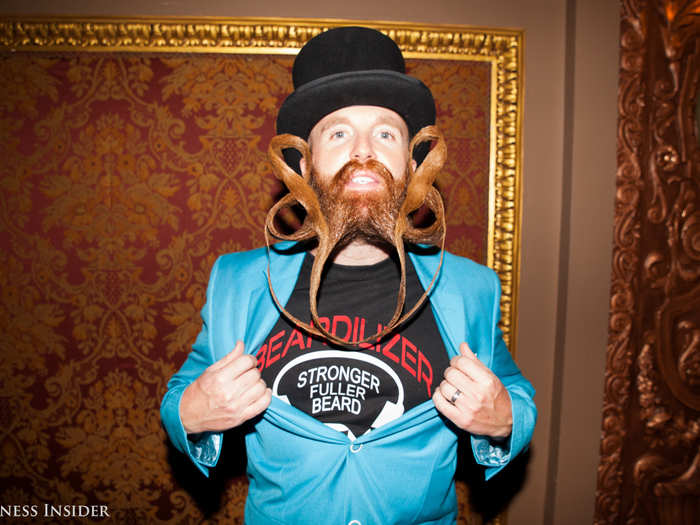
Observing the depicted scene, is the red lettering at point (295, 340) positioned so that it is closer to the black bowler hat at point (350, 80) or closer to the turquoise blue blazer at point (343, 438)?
the turquoise blue blazer at point (343, 438)

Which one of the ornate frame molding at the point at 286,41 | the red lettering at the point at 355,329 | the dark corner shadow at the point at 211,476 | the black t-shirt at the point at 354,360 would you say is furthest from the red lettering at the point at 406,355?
the dark corner shadow at the point at 211,476

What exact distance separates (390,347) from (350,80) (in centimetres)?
74

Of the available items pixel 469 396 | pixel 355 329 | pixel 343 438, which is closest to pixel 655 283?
pixel 469 396

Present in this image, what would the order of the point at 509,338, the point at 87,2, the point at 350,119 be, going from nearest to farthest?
the point at 350,119 → the point at 87,2 → the point at 509,338

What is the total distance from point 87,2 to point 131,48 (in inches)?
9.6

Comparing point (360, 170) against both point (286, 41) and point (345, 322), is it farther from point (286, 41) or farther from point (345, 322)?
point (286, 41)

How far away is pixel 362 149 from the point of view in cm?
91

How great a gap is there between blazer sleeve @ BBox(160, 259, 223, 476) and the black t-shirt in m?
0.19

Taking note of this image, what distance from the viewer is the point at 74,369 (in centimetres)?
148

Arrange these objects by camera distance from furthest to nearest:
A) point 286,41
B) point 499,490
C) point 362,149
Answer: point 499,490, point 286,41, point 362,149

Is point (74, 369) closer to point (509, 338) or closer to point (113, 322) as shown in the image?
point (113, 322)

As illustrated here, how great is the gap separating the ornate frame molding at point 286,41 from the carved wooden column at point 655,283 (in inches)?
17.3

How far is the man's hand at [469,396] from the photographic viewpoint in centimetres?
83

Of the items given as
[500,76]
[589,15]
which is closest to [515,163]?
[500,76]
